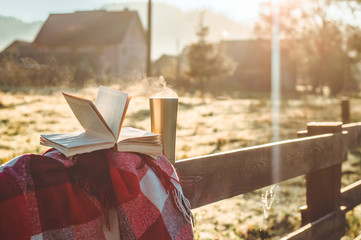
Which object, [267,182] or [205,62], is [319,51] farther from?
[267,182]

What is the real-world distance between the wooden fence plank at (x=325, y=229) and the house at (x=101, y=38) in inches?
1206

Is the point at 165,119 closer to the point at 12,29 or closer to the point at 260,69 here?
the point at 12,29

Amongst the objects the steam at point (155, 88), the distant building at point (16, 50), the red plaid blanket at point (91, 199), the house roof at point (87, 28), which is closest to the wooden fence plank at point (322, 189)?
the steam at point (155, 88)

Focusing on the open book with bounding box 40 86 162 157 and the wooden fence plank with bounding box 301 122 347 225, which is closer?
the open book with bounding box 40 86 162 157

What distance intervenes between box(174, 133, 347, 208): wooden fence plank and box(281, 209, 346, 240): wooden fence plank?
14.8 inches

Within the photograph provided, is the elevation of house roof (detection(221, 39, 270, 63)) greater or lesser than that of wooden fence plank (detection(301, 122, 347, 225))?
greater

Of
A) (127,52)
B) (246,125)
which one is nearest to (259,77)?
(127,52)

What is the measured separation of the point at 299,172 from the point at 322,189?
49 centimetres

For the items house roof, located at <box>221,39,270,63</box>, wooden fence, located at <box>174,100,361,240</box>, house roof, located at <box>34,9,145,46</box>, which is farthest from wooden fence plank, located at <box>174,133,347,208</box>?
house roof, located at <box>221,39,270,63</box>

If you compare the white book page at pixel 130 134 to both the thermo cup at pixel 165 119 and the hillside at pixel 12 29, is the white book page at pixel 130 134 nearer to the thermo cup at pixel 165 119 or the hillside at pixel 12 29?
the thermo cup at pixel 165 119

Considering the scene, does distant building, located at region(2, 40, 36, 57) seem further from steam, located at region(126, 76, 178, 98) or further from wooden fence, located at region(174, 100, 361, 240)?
wooden fence, located at region(174, 100, 361, 240)

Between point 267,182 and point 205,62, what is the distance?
3813 centimetres

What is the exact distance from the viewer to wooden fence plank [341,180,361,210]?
3475 mm

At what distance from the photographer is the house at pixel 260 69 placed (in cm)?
4947
